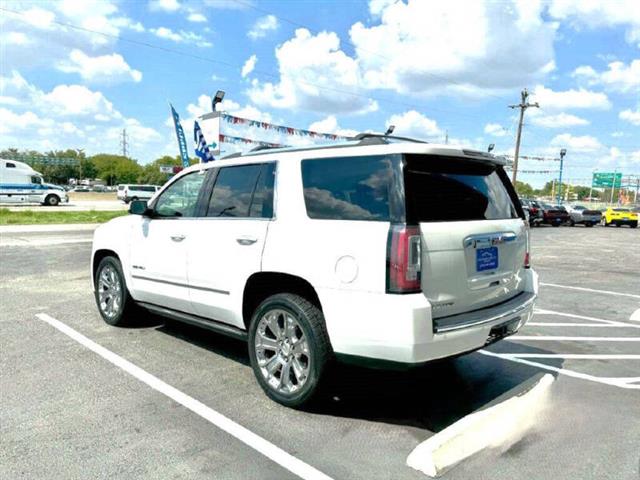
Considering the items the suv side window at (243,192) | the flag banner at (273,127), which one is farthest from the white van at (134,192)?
the suv side window at (243,192)

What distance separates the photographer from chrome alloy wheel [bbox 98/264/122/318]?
5594 millimetres

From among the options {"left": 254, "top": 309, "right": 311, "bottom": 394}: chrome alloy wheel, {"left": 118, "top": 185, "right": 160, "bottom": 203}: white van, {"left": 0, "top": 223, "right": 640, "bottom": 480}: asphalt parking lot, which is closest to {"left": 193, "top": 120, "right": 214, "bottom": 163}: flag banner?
{"left": 0, "top": 223, "right": 640, "bottom": 480}: asphalt parking lot

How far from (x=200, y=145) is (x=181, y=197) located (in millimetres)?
12420

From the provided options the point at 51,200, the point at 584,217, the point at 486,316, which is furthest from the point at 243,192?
the point at 51,200

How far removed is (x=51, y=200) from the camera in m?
39.9

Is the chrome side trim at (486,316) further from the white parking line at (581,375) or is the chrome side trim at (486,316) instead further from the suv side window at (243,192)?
the suv side window at (243,192)

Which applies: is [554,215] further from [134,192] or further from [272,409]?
[134,192]

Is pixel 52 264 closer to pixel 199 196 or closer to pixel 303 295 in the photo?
pixel 199 196

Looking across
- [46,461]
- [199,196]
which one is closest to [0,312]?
[199,196]

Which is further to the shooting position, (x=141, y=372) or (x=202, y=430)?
(x=141, y=372)

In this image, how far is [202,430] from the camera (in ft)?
11.0

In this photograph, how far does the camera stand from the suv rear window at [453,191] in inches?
128

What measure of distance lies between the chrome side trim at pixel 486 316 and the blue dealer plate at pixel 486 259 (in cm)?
30

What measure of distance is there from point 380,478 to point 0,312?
18.7ft
